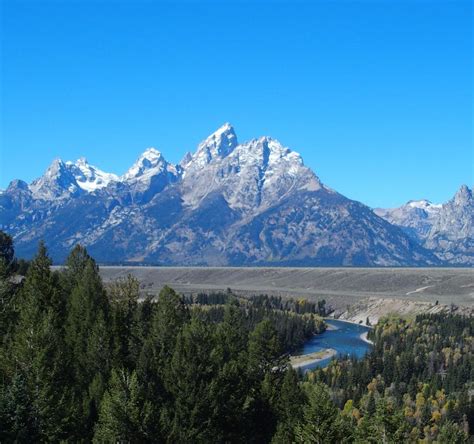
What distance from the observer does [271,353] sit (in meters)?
68.4

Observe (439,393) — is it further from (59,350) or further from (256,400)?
(59,350)

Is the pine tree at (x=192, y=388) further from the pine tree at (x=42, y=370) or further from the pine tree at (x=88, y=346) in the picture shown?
the pine tree at (x=42, y=370)

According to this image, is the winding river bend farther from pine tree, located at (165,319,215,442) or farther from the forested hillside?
pine tree, located at (165,319,215,442)

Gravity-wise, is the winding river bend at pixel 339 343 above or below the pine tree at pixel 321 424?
below

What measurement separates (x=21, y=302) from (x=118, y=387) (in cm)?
2066

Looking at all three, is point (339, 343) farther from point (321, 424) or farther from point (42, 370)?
point (42, 370)

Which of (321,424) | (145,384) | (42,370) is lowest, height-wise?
(321,424)

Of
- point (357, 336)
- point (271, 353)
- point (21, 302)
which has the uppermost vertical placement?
point (21, 302)

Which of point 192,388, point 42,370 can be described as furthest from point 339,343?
point 42,370

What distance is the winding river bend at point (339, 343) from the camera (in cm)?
14603

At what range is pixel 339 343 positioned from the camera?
165 m

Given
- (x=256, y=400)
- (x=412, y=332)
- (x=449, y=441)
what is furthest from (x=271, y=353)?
(x=412, y=332)

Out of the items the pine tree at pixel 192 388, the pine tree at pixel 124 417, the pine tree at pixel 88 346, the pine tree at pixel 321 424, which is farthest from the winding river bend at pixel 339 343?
the pine tree at pixel 124 417

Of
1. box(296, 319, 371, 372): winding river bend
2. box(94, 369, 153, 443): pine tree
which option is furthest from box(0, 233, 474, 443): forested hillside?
box(296, 319, 371, 372): winding river bend
